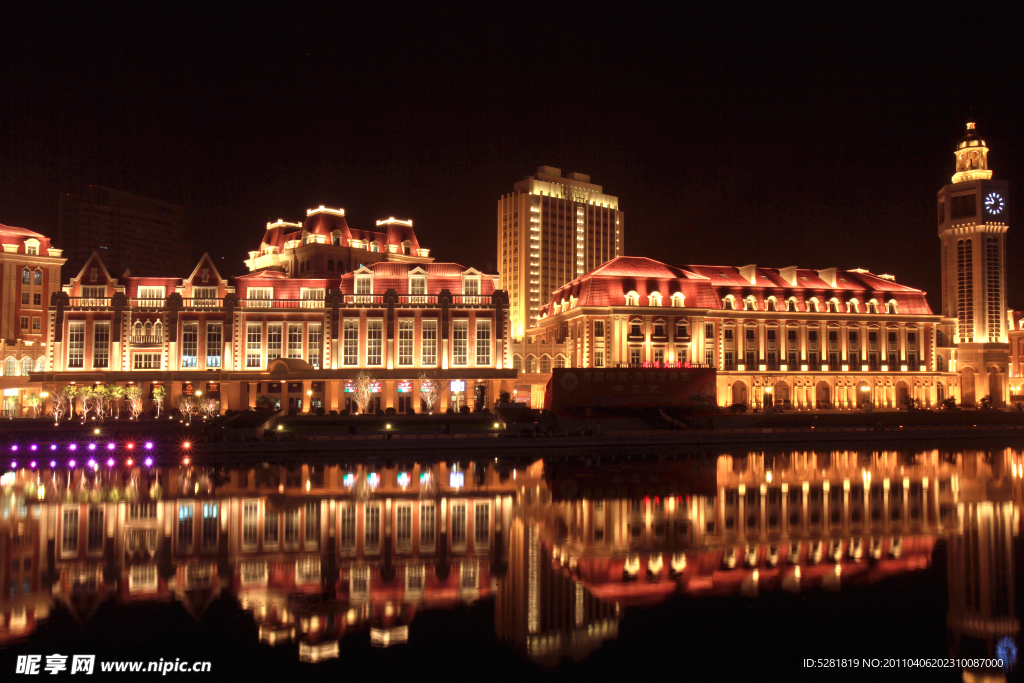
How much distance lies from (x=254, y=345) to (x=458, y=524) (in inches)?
2212

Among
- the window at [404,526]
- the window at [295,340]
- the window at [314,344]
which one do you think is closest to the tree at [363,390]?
the window at [314,344]

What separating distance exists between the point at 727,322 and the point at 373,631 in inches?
3358

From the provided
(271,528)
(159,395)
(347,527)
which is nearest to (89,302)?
(159,395)

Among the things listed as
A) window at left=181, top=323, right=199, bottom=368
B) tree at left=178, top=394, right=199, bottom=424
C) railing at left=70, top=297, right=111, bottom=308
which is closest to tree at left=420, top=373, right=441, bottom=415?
tree at left=178, top=394, right=199, bottom=424

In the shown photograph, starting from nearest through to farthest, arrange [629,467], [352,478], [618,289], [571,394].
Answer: [352,478], [629,467], [571,394], [618,289]

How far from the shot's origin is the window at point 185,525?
26578 mm

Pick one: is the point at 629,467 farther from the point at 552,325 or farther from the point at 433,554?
the point at 552,325

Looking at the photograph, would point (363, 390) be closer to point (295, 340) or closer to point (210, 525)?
point (295, 340)

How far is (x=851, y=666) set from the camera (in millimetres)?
16359

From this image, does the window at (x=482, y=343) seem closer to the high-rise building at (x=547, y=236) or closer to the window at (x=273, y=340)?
the window at (x=273, y=340)

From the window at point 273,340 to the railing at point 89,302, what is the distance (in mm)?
15550

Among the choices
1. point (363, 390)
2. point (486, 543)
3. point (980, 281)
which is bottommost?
point (486, 543)

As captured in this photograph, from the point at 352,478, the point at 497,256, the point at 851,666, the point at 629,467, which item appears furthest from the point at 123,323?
the point at 497,256

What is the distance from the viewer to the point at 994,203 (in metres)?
105
